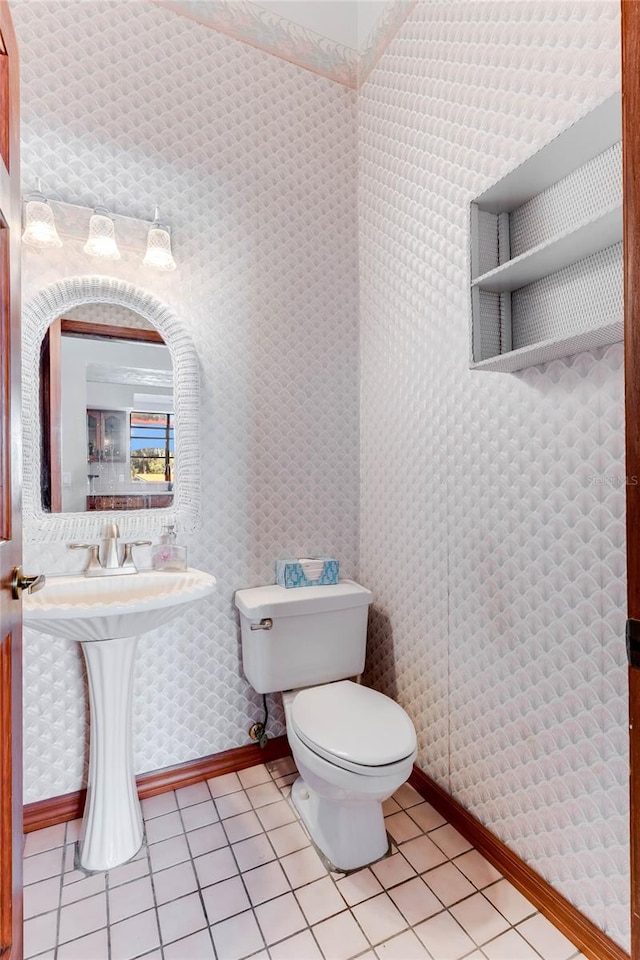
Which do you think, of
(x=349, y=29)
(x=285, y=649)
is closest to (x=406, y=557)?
(x=285, y=649)

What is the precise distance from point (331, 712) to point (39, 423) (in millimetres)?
1341

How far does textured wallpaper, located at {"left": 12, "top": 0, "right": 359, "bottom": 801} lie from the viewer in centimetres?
163

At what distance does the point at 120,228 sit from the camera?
1.71m

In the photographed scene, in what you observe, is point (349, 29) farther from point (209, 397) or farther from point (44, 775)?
point (44, 775)

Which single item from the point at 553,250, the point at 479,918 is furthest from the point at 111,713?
the point at 553,250

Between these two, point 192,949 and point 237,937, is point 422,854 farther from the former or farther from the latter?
point 192,949

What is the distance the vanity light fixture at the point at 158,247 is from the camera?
1.70m

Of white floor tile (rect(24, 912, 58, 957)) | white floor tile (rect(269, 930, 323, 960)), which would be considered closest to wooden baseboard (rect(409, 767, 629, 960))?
white floor tile (rect(269, 930, 323, 960))

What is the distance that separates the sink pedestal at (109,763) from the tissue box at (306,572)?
24.1 inches

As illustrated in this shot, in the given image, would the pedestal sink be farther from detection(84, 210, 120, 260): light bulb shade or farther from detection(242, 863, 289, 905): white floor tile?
detection(84, 210, 120, 260): light bulb shade

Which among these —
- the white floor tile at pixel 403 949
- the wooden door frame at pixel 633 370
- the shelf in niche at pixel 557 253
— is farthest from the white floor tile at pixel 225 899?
Result: the shelf in niche at pixel 557 253

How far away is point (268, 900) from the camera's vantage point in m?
1.34

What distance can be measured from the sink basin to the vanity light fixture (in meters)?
1.10

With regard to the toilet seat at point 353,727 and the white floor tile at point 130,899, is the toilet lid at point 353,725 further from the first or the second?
the white floor tile at point 130,899
